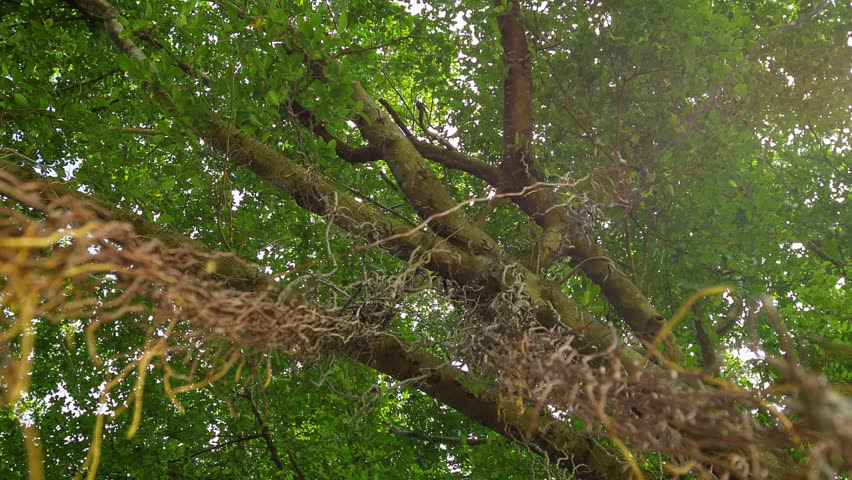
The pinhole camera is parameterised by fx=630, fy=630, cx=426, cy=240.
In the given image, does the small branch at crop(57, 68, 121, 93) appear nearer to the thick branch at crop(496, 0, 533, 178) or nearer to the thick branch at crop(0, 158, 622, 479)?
the thick branch at crop(0, 158, 622, 479)

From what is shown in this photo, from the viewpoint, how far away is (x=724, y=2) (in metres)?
4.96

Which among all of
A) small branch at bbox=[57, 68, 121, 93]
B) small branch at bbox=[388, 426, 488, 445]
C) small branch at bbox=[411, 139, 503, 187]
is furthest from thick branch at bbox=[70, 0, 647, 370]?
small branch at bbox=[388, 426, 488, 445]

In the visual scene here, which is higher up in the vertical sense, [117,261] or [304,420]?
[304,420]

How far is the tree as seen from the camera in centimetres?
230

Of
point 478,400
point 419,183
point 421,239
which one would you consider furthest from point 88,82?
point 478,400

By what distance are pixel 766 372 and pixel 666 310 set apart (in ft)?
2.49

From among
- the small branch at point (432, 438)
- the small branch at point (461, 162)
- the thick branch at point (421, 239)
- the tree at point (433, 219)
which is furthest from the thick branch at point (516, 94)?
the small branch at point (432, 438)

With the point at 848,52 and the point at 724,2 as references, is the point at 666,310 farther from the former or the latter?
the point at 724,2

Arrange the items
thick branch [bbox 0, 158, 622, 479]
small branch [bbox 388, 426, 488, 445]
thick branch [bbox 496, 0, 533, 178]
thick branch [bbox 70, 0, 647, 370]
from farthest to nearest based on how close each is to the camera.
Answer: small branch [bbox 388, 426, 488, 445] → thick branch [bbox 496, 0, 533, 178] → thick branch [bbox 70, 0, 647, 370] → thick branch [bbox 0, 158, 622, 479]

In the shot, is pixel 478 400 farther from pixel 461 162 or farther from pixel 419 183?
pixel 461 162

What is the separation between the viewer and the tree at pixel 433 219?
7.56 ft

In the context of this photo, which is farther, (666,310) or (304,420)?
(304,420)

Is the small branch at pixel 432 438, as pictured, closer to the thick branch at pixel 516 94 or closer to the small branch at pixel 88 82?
the thick branch at pixel 516 94

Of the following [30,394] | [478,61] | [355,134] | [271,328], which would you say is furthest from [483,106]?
[30,394]
